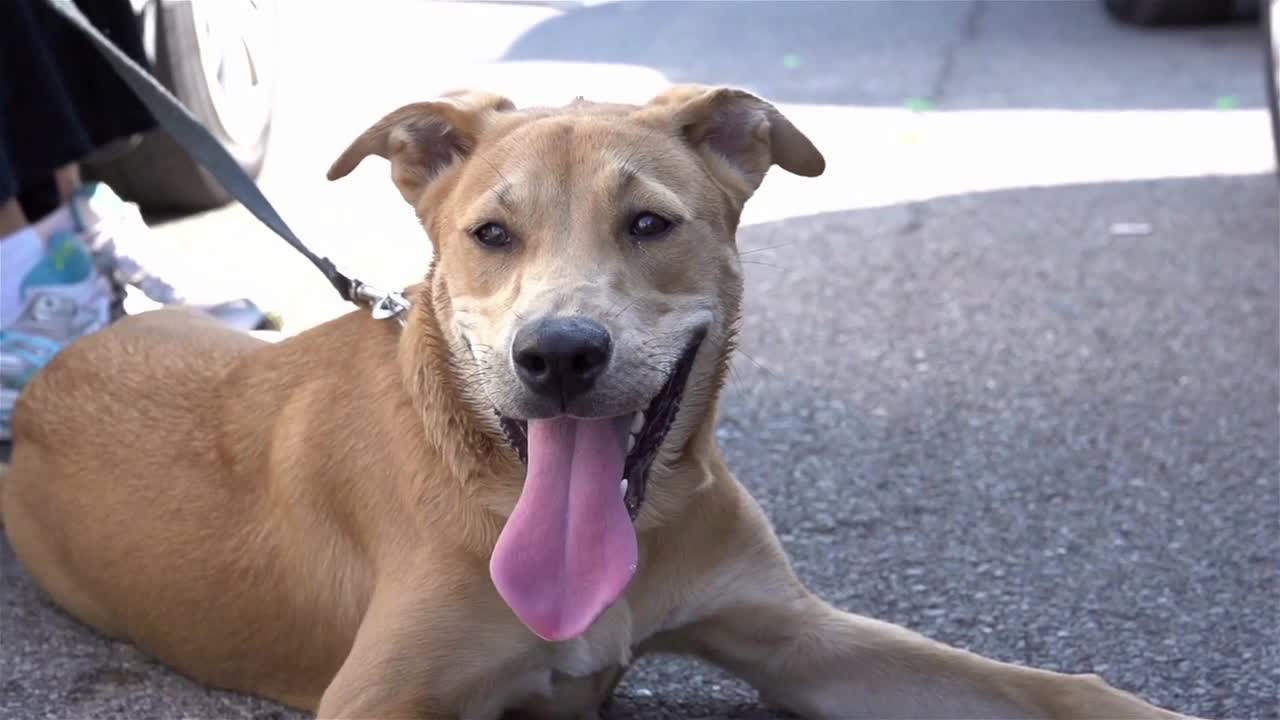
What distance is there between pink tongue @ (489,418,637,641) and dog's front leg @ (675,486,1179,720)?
47cm

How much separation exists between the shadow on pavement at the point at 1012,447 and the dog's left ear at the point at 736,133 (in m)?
1.16

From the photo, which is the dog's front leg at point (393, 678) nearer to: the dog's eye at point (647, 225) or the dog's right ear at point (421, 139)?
the dog's eye at point (647, 225)

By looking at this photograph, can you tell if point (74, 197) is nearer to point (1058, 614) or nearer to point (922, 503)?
point (922, 503)

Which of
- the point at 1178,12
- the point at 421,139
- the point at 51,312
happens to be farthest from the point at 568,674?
the point at 1178,12

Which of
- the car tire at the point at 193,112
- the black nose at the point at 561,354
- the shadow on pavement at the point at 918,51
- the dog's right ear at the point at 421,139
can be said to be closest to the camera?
the black nose at the point at 561,354

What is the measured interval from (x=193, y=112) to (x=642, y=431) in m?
4.50

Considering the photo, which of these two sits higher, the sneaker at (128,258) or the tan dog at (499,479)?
the tan dog at (499,479)

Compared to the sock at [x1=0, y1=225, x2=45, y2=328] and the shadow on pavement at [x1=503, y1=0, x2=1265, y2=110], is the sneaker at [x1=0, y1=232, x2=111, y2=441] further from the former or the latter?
the shadow on pavement at [x1=503, y1=0, x2=1265, y2=110]

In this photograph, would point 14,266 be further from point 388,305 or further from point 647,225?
point 647,225

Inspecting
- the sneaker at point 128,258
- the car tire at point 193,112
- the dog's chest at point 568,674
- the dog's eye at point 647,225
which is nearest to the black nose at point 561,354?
the dog's eye at point 647,225

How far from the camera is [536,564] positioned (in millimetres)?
3172

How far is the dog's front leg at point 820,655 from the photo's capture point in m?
3.52

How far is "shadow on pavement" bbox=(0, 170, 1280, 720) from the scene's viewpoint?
3.94 metres

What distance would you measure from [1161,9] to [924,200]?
218 inches
